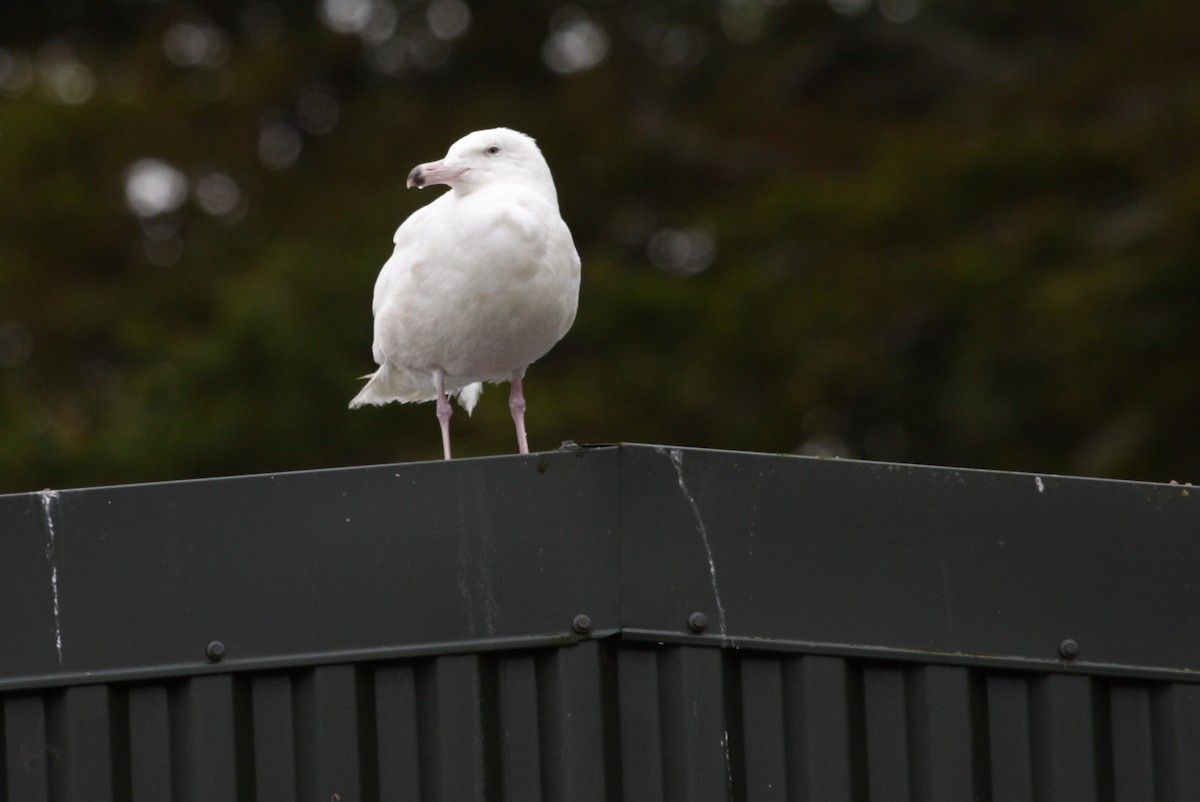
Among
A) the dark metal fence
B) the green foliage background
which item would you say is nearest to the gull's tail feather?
the dark metal fence

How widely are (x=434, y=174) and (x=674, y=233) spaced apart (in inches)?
457

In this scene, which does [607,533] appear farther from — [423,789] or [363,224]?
[363,224]

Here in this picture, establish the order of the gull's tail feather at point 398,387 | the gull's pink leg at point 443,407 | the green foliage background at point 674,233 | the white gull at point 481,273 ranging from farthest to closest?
the green foliage background at point 674,233 → the gull's tail feather at point 398,387 → the gull's pink leg at point 443,407 → the white gull at point 481,273

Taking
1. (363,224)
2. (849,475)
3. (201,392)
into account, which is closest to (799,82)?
(363,224)

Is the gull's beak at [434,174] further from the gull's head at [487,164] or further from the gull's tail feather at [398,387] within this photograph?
the gull's tail feather at [398,387]

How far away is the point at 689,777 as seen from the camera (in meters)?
5.32

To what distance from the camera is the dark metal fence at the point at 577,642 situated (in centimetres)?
532

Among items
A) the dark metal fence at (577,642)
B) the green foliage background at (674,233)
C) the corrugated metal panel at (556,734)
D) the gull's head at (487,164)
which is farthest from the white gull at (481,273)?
the green foliage background at (674,233)

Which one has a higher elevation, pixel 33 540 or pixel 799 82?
pixel 799 82

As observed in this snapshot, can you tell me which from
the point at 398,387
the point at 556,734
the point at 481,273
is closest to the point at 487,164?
the point at 481,273

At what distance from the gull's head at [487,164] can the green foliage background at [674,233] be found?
25.1ft

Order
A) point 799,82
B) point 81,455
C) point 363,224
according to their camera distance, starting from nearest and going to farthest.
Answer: point 81,455
point 363,224
point 799,82

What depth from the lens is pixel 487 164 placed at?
6824mm

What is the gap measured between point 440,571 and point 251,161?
44.9ft
